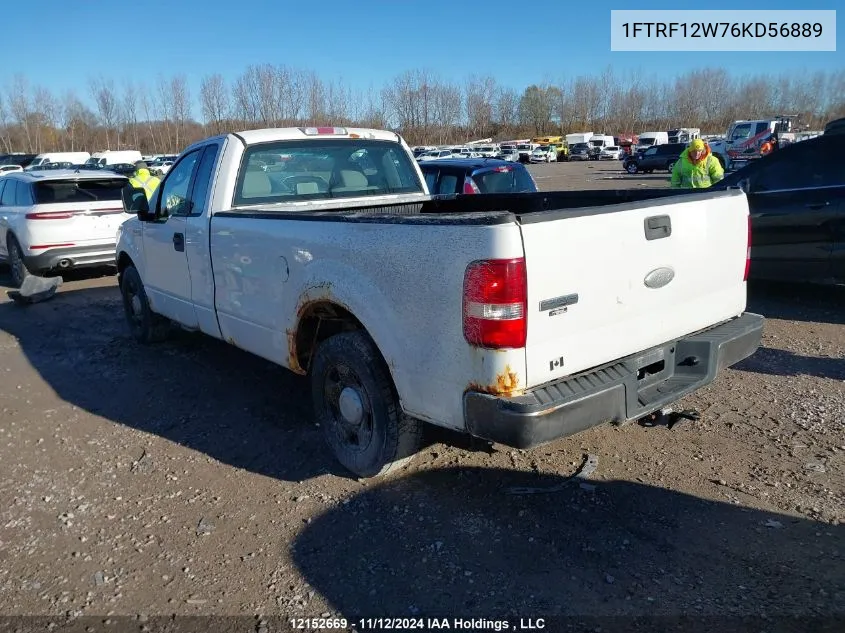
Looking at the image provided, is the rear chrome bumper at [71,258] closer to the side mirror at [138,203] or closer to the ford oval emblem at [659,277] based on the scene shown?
the side mirror at [138,203]

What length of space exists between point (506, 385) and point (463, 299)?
402 millimetres

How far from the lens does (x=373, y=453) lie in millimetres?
3609

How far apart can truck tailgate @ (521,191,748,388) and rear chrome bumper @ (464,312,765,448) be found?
0.07 meters

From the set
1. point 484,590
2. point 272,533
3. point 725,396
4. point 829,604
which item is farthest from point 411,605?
point 725,396

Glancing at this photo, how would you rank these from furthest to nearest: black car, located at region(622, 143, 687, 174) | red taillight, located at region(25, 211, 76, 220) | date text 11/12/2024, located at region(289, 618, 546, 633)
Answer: black car, located at region(622, 143, 687, 174) → red taillight, located at region(25, 211, 76, 220) → date text 11/12/2024, located at region(289, 618, 546, 633)

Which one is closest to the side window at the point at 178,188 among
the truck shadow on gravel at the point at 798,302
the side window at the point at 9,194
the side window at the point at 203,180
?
the side window at the point at 203,180

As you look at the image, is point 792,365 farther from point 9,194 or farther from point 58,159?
point 58,159

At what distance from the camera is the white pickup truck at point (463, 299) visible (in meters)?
2.75

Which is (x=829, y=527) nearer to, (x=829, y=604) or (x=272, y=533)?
(x=829, y=604)

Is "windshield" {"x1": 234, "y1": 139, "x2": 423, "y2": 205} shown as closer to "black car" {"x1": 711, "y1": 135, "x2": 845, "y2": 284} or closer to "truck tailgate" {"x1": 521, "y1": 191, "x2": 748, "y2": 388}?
"truck tailgate" {"x1": 521, "y1": 191, "x2": 748, "y2": 388}

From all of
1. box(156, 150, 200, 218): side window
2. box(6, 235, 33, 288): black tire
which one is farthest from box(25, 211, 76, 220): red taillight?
box(156, 150, 200, 218): side window

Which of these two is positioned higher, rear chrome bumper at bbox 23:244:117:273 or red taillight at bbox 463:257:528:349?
red taillight at bbox 463:257:528:349

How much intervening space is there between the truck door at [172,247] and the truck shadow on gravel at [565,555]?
2.61m

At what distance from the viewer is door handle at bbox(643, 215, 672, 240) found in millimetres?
3115
